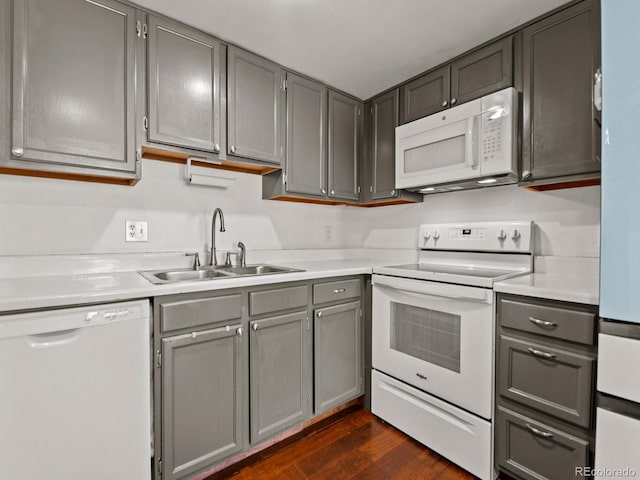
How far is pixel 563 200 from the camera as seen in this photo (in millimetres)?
1688

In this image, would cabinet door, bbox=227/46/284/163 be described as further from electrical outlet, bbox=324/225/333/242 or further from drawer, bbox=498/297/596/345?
drawer, bbox=498/297/596/345

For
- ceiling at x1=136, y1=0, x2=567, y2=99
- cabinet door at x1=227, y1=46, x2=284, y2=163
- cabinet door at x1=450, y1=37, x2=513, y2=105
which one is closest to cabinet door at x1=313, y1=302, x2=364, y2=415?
cabinet door at x1=227, y1=46, x2=284, y2=163

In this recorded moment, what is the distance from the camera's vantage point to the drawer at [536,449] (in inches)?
47.1

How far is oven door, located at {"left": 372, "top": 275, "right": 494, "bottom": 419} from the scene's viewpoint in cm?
146

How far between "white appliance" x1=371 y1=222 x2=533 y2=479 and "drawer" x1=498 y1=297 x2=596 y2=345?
0.25 feet

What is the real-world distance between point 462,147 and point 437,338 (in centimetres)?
110

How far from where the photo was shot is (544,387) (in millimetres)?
1267

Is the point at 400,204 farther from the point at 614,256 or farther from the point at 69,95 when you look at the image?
the point at 69,95

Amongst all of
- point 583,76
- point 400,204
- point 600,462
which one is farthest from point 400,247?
point 600,462

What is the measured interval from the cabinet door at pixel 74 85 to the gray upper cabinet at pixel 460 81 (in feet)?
5.52

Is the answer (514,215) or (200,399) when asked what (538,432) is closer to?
(514,215)

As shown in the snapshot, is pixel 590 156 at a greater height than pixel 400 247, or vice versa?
pixel 590 156

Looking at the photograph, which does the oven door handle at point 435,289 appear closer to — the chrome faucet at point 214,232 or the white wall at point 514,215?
the white wall at point 514,215

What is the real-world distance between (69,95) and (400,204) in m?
2.14
